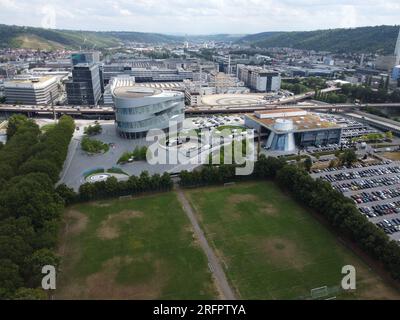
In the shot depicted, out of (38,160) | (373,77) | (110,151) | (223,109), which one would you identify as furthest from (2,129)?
(373,77)

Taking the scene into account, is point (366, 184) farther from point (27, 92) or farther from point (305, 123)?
point (27, 92)

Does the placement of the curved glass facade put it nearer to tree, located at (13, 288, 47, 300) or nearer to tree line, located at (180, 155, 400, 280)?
tree line, located at (180, 155, 400, 280)

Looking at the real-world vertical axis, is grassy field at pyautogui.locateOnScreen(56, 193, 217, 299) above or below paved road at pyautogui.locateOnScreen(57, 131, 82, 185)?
below

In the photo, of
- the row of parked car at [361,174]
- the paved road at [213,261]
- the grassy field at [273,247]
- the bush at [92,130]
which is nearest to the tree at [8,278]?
the paved road at [213,261]

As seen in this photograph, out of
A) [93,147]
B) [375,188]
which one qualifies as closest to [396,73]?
[375,188]

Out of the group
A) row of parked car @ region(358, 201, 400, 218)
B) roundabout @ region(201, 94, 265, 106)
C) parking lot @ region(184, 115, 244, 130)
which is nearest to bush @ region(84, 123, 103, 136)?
parking lot @ region(184, 115, 244, 130)

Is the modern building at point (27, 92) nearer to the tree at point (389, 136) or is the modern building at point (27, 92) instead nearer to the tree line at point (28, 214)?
the tree line at point (28, 214)
